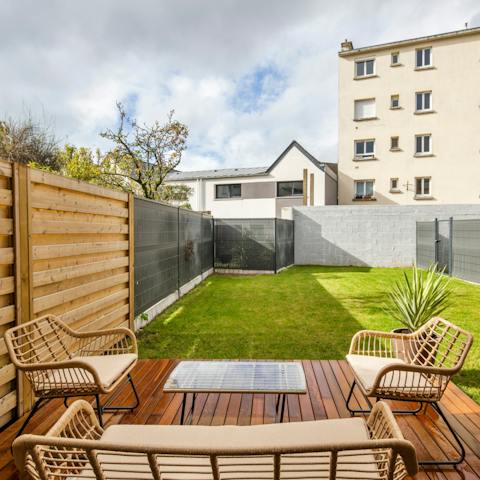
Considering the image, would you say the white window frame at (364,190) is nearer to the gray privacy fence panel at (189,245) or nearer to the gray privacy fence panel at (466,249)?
the gray privacy fence panel at (466,249)

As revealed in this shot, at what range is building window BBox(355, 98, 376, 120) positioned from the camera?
2098 centimetres

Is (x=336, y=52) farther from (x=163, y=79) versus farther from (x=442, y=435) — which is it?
(x=442, y=435)

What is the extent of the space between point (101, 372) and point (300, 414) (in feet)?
5.52

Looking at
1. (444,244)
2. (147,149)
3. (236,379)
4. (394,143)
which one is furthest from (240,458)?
(394,143)

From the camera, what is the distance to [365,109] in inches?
834

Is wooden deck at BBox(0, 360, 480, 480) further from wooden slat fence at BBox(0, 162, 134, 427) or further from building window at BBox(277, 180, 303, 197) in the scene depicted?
building window at BBox(277, 180, 303, 197)

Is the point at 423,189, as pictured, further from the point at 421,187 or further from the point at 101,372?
the point at 101,372

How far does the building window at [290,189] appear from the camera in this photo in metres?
23.9

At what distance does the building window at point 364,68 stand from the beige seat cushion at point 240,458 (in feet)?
75.0

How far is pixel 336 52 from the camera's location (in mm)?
21391

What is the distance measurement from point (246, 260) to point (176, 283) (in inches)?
198

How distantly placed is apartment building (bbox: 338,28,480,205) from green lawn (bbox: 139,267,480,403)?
440 inches

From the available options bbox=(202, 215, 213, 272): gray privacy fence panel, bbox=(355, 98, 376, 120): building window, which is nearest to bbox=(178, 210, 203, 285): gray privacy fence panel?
bbox=(202, 215, 213, 272): gray privacy fence panel

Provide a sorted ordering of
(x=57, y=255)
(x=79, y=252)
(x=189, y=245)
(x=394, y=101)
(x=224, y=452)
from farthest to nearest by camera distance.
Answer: (x=394, y=101), (x=189, y=245), (x=79, y=252), (x=57, y=255), (x=224, y=452)
